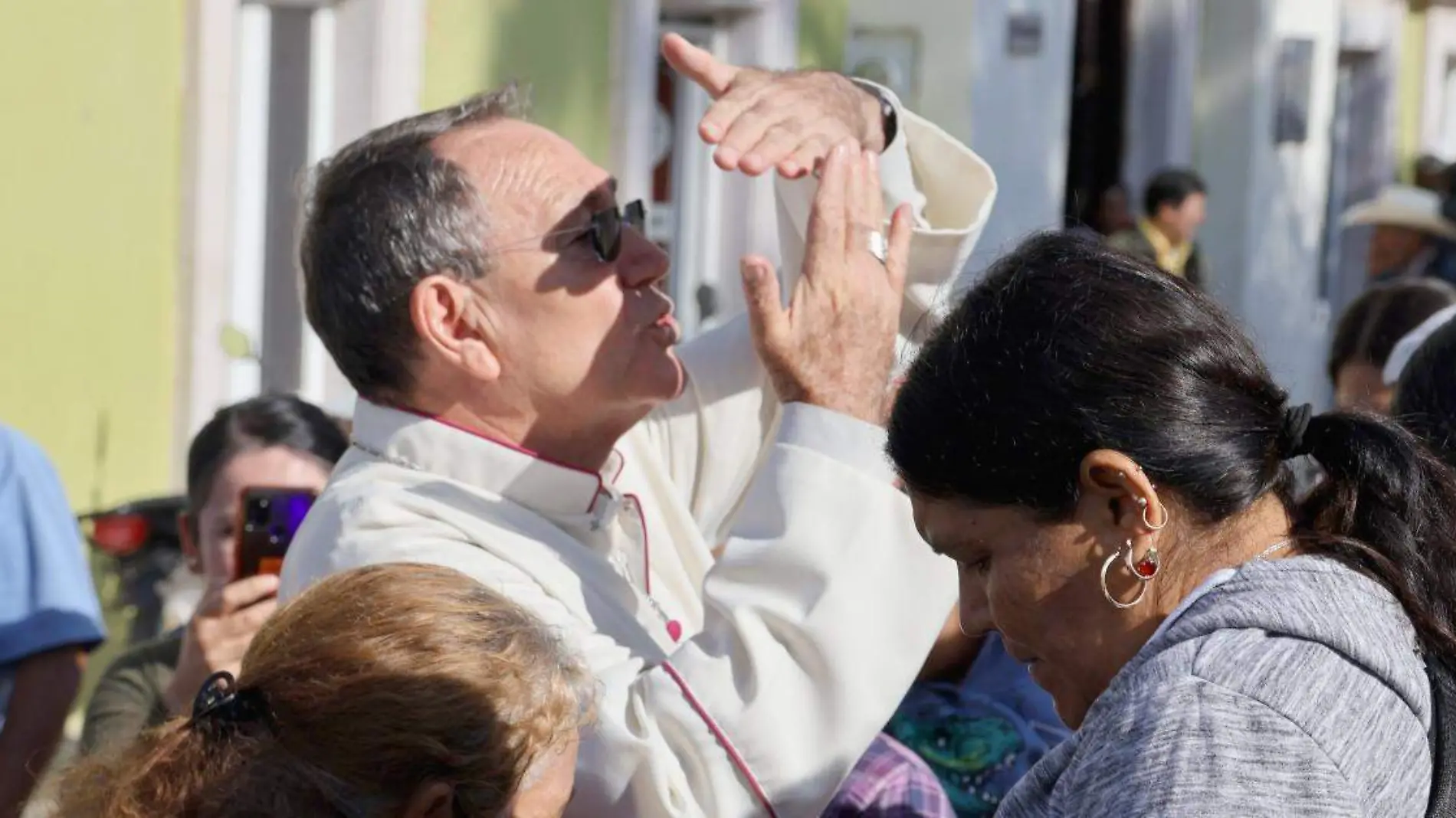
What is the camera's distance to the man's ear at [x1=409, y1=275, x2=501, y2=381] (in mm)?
2945

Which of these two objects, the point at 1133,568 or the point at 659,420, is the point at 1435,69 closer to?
the point at 659,420

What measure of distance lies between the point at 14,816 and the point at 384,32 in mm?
4125

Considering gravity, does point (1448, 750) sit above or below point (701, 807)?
above

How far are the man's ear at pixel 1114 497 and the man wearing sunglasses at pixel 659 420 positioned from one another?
61cm

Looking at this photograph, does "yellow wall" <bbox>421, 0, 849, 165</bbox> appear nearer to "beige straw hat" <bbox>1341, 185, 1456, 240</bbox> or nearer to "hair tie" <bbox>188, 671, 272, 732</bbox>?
"beige straw hat" <bbox>1341, 185, 1456, 240</bbox>

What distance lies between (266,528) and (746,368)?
792mm

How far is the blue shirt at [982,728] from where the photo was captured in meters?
2.91

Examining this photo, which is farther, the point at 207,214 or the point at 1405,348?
the point at 207,214

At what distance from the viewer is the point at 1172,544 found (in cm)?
203

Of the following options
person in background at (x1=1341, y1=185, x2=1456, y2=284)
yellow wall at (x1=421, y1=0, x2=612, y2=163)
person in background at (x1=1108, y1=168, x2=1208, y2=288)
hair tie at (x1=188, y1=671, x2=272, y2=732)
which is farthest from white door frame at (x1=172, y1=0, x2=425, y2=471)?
person in background at (x1=1108, y1=168, x2=1208, y2=288)

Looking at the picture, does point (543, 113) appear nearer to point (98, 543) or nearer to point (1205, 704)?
point (98, 543)

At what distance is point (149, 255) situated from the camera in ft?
21.4

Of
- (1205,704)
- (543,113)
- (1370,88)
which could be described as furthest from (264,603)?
(1370,88)

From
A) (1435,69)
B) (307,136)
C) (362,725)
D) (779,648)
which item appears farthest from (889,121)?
(1435,69)
